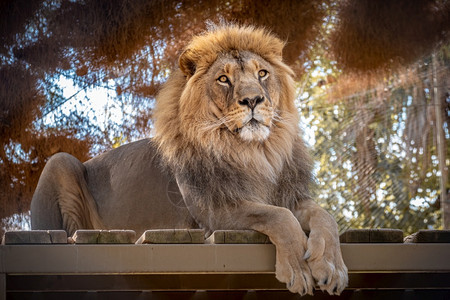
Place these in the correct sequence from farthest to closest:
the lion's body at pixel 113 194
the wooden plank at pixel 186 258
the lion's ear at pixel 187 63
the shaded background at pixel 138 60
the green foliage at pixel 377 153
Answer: the green foliage at pixel 377 153 < the shaded background at pixel 138 60 < the lion's body at pixel 113 194 < the lion's ear at pixel 187 63 < the wooden plank at pixel 186 258

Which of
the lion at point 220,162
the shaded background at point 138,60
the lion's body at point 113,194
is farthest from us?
the shaded background at point 138,60

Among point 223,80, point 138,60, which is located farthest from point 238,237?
point 138,60

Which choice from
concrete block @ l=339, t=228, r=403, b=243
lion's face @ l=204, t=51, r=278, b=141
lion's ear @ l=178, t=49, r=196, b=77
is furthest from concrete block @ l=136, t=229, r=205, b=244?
lion's ear @ l=178, t=49, r=196, b=77

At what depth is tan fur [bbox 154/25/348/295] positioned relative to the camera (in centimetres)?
279

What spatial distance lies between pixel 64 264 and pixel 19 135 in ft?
10.1

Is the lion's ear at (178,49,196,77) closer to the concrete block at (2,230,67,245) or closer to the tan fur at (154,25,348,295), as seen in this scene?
the tan fur at (154,25,348,295)

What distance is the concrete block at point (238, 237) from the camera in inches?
93.1

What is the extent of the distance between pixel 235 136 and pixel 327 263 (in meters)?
0.75

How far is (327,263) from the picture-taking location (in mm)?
2299

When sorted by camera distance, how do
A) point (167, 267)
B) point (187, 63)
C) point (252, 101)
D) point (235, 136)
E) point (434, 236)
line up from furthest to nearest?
point (187, 63), point (235, 136), point (252, 101), point (434, 236), point (167, 267)

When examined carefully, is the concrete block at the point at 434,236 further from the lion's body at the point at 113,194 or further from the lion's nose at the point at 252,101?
the lion's body at the point at 113,194

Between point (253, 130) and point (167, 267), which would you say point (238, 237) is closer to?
point (167, 267)

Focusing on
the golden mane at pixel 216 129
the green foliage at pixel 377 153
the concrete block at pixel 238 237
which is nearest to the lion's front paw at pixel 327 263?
the concrete block at pixel 238 237

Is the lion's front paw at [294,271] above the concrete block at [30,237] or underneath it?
underneath
